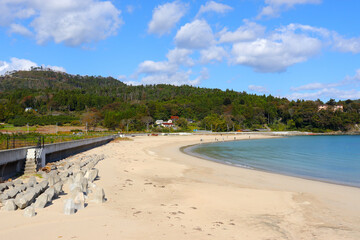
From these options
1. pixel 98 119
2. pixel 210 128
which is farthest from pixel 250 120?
pixel 98 119

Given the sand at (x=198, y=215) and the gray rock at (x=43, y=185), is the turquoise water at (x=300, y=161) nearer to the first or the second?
the sand at (x=198, y=215)

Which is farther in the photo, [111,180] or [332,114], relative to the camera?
[332,114]

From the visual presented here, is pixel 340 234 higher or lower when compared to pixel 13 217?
lower

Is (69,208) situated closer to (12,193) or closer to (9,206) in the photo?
(9,206)

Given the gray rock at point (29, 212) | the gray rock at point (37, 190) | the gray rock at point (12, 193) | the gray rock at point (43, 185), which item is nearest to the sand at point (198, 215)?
the gray rock at point (29, 212)

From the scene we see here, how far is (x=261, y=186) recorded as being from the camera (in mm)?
13609

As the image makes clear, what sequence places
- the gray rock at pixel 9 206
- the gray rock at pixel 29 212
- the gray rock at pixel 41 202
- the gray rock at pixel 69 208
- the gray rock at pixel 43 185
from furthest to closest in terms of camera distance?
the gray rock at pixel 43 185
the gray rock at pixel 41 202
the gray rock at pixel 9 206
the gray rock at pixel 69 208
the gray rock at pixel 29 212

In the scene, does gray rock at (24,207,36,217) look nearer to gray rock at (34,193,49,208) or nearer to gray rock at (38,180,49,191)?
gray rock at (34,193,49,208)

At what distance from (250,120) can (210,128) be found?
102 feet

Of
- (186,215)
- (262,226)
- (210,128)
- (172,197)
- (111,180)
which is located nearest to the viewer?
(262,226)

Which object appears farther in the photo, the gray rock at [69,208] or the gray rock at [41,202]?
the gray rock at [41,202]

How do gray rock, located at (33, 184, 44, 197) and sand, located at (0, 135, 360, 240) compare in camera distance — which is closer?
sand, located at (0, 135, 360, 240)

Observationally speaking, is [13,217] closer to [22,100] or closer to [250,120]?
[250,120]

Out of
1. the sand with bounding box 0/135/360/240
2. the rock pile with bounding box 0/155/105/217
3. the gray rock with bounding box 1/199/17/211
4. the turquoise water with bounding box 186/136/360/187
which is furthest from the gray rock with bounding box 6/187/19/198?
the turquoise water with bounding box 186/136/360/187
